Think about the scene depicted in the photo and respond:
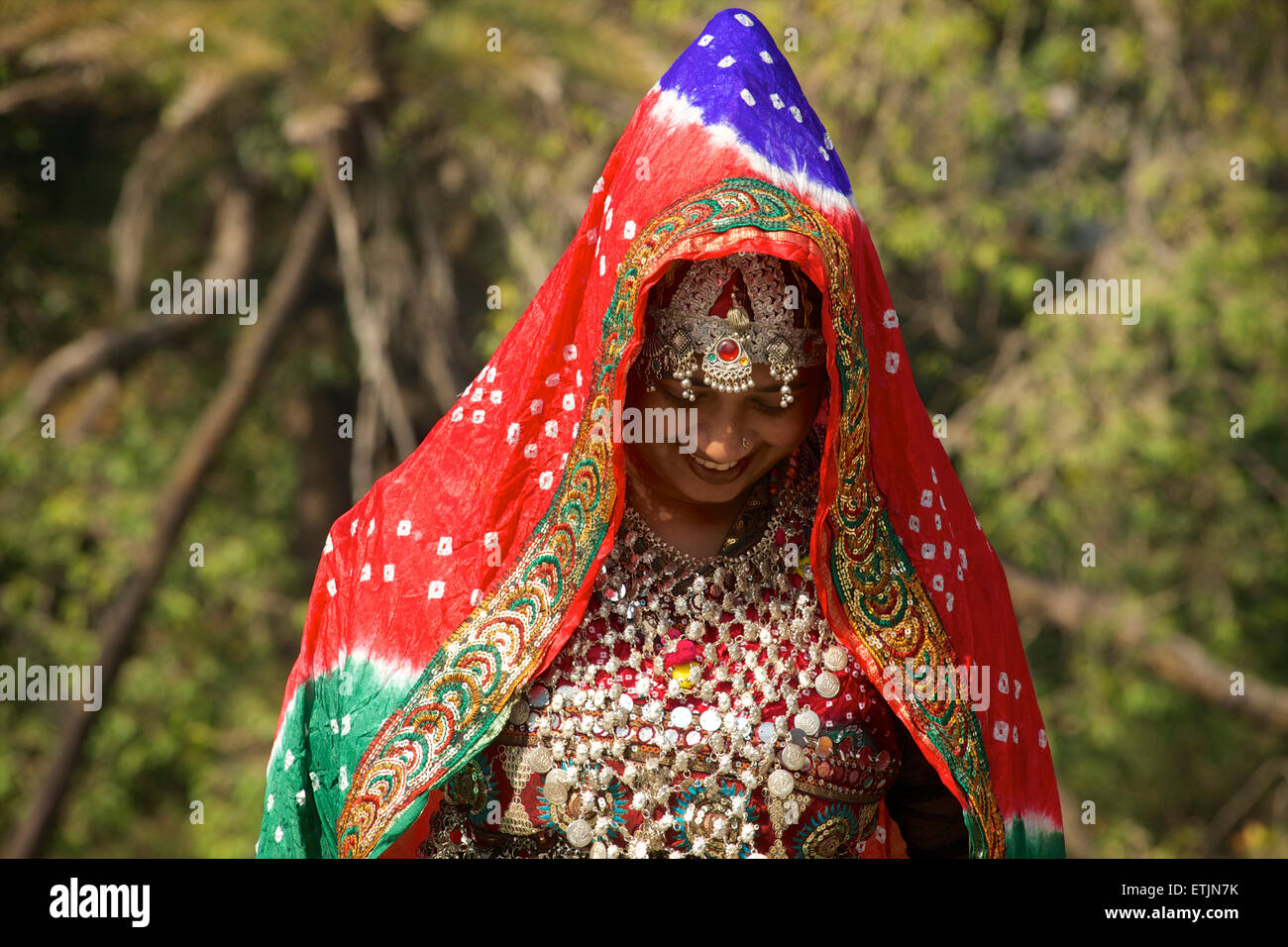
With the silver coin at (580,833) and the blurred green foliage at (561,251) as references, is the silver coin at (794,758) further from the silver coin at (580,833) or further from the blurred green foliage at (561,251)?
the blurred green foliage at (561,251)

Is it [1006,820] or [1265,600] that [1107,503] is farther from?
[1006,820]

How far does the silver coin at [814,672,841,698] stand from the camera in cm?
215

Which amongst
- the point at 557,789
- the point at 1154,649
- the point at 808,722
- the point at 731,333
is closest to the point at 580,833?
the point at 557,789

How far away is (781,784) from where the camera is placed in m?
2.11

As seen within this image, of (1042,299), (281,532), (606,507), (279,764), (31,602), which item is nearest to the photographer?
(606,507)

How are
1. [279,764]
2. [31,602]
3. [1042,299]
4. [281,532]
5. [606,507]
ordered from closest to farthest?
1. [606,507]
2. [279,764]
3. [1042,299]
4. [31,602]
5. [281,532]

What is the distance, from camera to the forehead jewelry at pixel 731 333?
6.75 feet

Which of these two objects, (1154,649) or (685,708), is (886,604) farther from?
(1154,649)

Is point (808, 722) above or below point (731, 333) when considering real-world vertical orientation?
below

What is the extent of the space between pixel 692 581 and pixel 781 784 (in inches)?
12.7

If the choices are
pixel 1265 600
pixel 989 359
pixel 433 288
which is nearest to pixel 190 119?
pixel 433 288

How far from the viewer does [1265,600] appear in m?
6.84

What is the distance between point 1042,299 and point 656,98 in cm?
429

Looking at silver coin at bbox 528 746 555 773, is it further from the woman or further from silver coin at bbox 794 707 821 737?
silver coin at bbox 794 707 821 737
